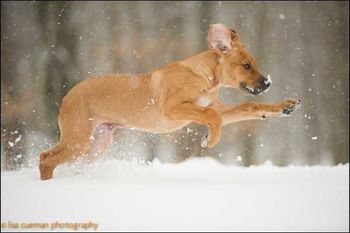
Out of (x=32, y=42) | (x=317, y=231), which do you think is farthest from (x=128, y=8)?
(x=317, y=231)

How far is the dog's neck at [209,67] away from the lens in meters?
4.26

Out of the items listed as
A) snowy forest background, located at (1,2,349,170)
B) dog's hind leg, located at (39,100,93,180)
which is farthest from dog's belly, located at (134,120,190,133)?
snowy forest background, located at (1,2,349,170)

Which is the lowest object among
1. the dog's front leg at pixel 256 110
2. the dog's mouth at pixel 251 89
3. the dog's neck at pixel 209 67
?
the dog's front leg at pixel 256 110

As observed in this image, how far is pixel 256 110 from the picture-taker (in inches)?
169

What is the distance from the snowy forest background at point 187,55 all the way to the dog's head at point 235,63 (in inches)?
151

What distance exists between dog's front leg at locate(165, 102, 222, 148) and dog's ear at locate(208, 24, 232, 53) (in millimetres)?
558

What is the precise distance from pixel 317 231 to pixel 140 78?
224 centimetres

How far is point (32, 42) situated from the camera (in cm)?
857

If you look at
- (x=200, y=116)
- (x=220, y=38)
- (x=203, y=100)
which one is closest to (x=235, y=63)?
(x=220, y=38)

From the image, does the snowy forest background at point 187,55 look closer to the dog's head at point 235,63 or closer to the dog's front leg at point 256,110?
the dog's front leg at point 256,110

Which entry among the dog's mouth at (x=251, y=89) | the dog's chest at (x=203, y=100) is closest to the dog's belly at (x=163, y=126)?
the dog's chest at (x=203, y=100)

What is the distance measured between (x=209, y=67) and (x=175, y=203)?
1299 millimetres

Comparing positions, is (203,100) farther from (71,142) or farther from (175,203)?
(71,142)

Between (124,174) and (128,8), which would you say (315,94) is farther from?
(124,174)
